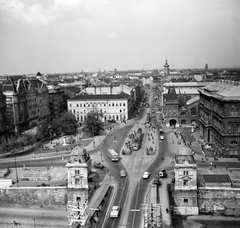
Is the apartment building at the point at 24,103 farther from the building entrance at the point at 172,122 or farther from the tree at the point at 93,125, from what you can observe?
the building entrance at the point at 172,122

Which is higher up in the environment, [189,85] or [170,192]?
[189,85]

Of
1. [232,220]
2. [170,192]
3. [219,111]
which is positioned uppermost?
[219,111]

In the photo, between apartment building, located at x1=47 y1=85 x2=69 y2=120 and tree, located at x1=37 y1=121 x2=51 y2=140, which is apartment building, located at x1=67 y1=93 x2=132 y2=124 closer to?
apartment building, located at x1=47 y1=85 x2=69 y2=120

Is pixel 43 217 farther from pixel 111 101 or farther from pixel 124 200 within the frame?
pixel 111 101

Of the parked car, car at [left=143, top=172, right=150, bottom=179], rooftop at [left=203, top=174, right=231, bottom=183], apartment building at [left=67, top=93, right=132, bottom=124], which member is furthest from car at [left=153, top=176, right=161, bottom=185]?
apartment building at [left=67, top=93, right=132, bottom=124]

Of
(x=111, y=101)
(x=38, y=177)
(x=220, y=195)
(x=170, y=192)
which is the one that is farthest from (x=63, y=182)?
(x=111, y=101)

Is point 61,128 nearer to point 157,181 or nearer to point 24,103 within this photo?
point 24,103
